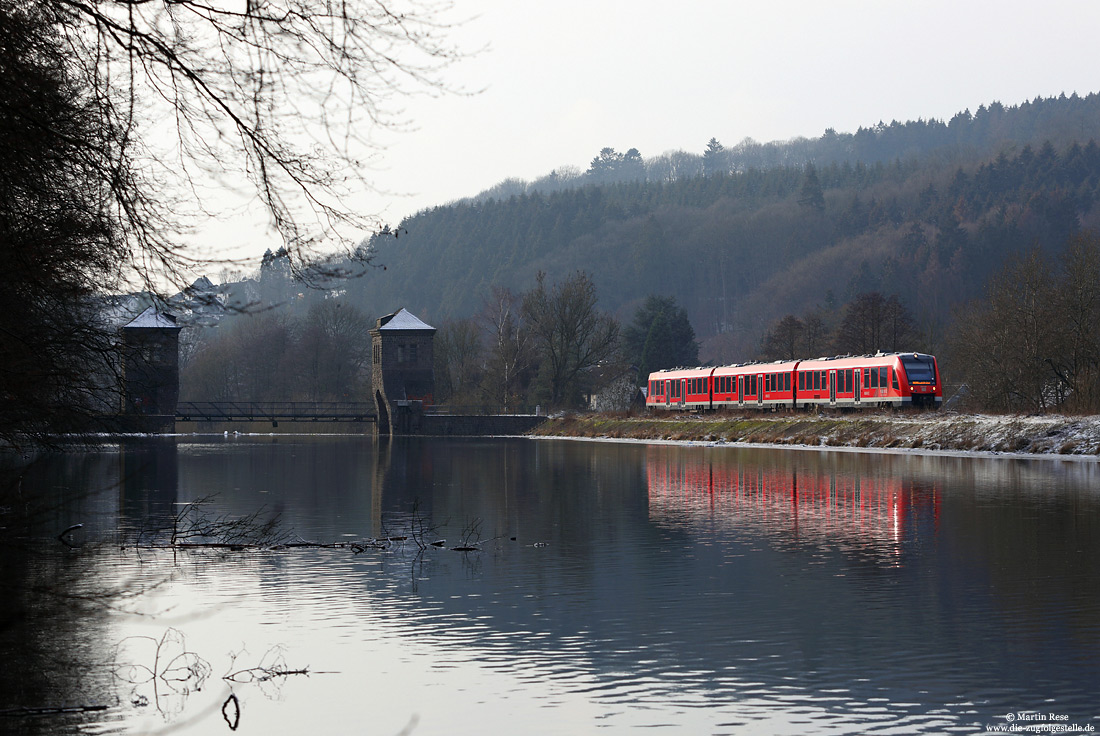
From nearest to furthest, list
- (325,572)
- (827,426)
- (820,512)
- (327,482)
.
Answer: (325,572)
(820,512)
(327,482)
(827,426)

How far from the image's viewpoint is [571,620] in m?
12.0

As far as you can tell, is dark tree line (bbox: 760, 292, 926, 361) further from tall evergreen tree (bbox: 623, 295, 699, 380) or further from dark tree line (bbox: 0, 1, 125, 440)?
dark tree line (bbox: 0, 1, 125, 440)

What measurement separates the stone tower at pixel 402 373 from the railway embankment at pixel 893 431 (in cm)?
2395

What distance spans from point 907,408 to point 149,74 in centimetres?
4770

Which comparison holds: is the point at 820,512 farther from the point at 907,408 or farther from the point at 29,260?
the point at 907,408

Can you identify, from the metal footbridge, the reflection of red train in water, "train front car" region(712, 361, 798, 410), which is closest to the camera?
the reflection of red train in water

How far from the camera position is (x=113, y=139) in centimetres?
770

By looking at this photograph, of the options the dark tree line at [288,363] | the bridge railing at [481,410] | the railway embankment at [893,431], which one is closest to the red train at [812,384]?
the railway embankment at [893,431]

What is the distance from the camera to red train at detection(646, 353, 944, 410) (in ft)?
169

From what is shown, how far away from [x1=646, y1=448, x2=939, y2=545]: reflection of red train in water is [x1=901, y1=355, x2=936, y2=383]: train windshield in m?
17.3

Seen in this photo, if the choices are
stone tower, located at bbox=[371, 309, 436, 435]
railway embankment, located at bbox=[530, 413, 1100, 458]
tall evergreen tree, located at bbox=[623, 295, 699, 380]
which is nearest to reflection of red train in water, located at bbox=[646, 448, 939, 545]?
railway embankment, located at bbox=[530, 413, 1100, 458]

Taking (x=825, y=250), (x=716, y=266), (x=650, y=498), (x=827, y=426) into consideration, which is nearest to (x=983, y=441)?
(x=827, y=426)

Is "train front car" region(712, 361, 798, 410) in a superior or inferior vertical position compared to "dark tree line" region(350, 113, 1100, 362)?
inferior

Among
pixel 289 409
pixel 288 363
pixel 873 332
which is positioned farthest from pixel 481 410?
pixel 873 332
